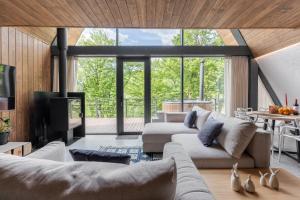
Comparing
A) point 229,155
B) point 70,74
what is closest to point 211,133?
point 229,155

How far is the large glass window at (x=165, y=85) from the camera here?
588cm

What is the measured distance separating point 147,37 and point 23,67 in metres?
2.98

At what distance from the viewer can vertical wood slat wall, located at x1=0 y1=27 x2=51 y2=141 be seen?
402cm

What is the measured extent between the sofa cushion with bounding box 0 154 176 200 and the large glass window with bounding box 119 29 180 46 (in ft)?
16.9

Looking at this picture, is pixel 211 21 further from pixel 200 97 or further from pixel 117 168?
pixel 200 97

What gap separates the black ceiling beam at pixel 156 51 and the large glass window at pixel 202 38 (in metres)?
0.34

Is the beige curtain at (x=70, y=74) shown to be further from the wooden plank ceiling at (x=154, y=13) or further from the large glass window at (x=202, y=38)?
the large glass window at (x=202, y=38)

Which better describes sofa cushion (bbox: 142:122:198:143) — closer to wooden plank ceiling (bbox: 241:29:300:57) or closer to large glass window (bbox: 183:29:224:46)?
wooden plank ceiling (bbox: 241:29:300:57)

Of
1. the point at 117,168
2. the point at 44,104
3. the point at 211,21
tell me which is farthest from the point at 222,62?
the point at 117,168

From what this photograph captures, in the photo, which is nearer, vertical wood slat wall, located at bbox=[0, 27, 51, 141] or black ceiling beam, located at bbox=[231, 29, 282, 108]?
vertical wood slat wall, located at bbox=[0, 27, 51, 141]

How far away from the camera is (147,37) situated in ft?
18.9

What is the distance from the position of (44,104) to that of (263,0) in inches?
177

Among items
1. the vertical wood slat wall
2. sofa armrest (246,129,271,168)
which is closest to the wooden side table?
the vertical wood slat wall

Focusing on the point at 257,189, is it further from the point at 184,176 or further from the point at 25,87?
the point at 25,87
